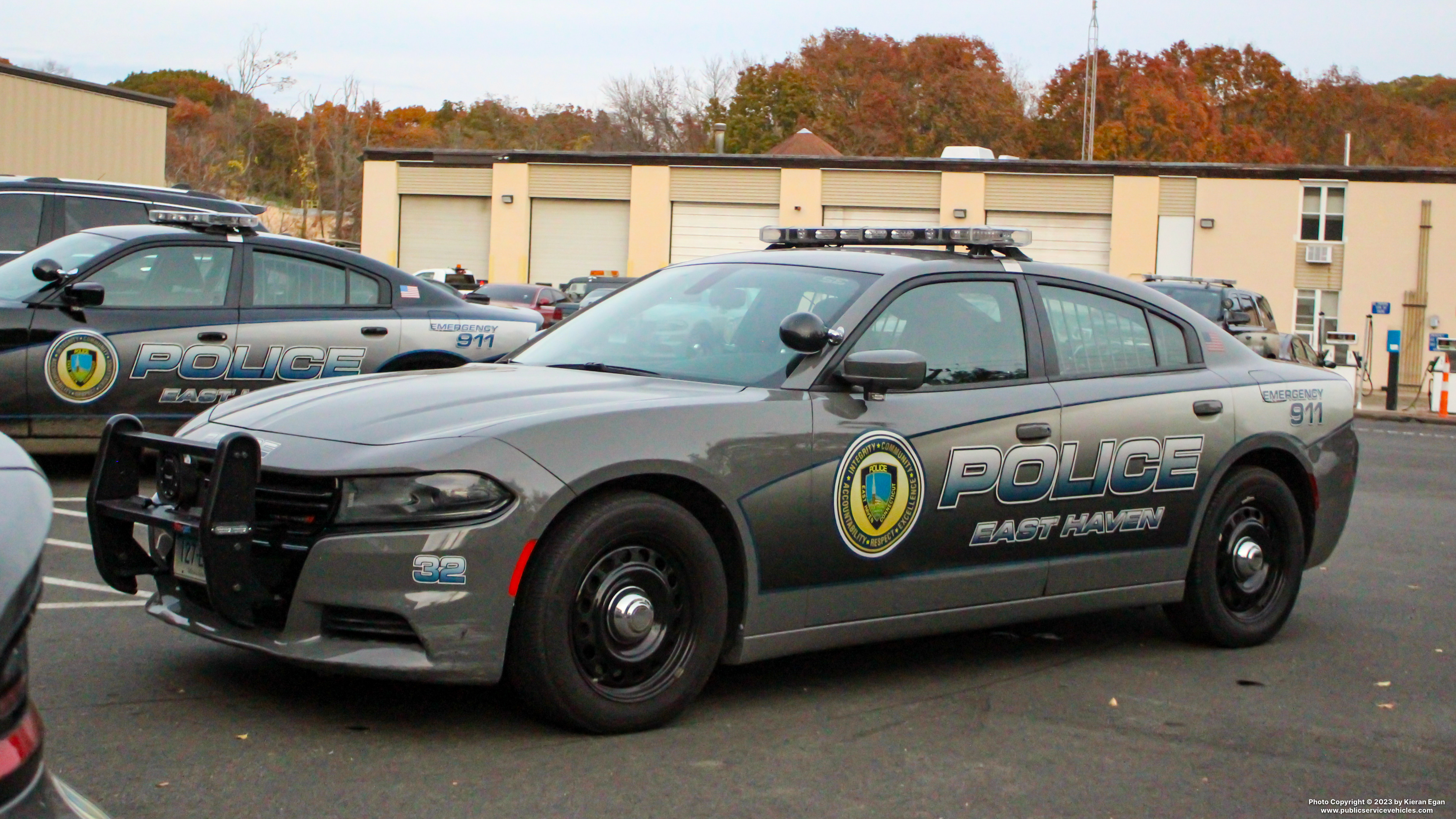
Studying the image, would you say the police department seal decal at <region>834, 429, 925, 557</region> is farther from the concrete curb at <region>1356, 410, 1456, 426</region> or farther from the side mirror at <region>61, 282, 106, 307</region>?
the concrete curb at <region>1356, 410, 1456, 426</region>

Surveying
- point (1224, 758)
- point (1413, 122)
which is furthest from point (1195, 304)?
point (1413, 122)

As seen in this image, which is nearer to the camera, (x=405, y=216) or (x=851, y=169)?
(x=851, y=169)

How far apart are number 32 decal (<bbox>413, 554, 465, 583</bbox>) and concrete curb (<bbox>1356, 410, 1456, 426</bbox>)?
22011mm

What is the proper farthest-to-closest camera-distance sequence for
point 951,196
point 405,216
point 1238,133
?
point 1238,133 < point 405,216 < point 951,196

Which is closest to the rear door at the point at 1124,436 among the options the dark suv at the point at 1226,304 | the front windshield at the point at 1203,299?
the dark suv at the point at 1226,304

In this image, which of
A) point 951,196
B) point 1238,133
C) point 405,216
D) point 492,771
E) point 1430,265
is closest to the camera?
point 492,771

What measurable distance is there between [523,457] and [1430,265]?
37.8 meters

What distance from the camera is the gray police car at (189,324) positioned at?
28.1 feet

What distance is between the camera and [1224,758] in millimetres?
4551

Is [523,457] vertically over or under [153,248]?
under

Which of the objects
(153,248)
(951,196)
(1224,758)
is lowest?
(1224,758)

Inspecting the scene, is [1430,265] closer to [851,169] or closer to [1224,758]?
[851,169]

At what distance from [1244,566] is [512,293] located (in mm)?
22779

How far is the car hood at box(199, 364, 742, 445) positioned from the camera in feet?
14.0
